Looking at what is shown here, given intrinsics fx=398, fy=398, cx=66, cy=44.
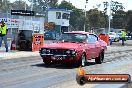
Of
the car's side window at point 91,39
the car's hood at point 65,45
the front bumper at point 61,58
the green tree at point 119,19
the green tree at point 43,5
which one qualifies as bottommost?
the front bumper at point 61,58

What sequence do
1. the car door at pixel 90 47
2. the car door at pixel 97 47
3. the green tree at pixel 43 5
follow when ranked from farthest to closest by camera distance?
the green tree at pixel 43 5 < the car door at pixel 97 47 < the car door at pixel 90 47

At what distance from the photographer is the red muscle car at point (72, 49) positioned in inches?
611

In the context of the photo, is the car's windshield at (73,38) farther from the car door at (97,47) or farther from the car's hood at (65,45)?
the car door at (97,47)

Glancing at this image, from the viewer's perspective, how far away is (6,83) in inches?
413

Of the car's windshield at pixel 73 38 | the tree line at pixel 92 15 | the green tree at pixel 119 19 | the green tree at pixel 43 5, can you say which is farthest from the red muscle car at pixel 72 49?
the green tree at pixel 43 5

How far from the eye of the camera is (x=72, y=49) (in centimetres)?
1540

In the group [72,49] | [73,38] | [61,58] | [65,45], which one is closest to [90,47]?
[73,38]

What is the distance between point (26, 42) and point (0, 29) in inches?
81.5

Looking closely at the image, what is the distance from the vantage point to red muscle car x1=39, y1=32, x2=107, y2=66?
51.0ft

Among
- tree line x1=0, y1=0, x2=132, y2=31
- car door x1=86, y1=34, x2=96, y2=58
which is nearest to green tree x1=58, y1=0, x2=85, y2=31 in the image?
tree line x1=0, y1=0, x2=132, y2=31

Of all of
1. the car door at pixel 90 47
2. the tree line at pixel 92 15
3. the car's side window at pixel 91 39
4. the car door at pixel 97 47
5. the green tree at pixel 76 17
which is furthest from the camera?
the green tree at pixel 76 17

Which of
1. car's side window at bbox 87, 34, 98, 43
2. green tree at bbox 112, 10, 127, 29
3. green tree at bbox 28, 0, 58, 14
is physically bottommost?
car's side window at bbox 87, 34, 98, 43

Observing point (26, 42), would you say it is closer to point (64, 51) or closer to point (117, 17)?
point (64, 51)

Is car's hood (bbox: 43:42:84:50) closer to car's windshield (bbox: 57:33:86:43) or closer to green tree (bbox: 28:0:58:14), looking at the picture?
car's windshield (bbox: 57:33:86:43)
